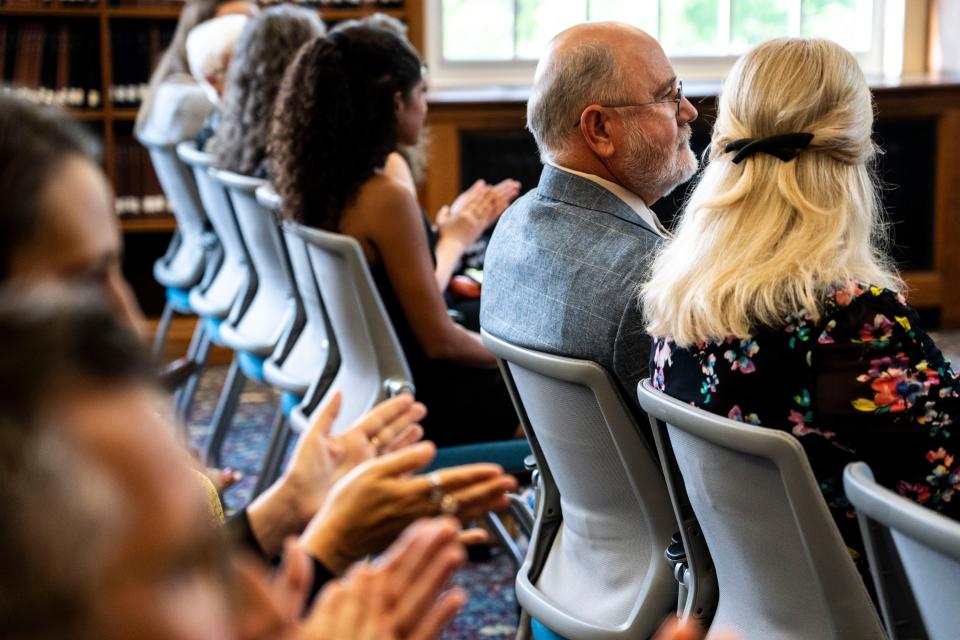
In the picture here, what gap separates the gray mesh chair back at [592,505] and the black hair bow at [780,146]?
371 millimetres

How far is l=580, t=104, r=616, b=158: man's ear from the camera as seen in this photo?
245cm

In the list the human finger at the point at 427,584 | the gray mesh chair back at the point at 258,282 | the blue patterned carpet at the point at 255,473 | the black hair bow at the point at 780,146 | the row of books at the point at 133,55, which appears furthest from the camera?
the row of books at the point at 133,55

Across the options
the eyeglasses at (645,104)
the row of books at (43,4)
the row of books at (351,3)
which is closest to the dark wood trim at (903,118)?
the row of books at (351,3)

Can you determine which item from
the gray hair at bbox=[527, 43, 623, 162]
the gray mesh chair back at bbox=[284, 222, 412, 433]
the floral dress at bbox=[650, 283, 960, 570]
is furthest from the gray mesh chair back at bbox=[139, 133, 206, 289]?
the floral dress at bbox=[650, 283, 960, 570]

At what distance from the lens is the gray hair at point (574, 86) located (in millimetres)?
2465

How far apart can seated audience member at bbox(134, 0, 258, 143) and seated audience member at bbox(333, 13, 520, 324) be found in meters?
1.52

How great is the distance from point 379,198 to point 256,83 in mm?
1138

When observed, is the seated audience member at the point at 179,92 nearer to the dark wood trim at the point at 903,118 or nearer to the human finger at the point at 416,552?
the dark wood trim at the point at 903,118

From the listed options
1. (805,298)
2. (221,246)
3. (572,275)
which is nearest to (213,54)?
(221,246)

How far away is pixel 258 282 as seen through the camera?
3.86 meters

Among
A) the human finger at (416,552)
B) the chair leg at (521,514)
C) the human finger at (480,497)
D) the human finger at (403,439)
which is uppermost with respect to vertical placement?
the human finger at (416,552)

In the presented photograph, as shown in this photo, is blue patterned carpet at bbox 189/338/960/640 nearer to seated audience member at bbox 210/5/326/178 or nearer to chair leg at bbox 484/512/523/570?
chair leg at bbox 484/512/523/570

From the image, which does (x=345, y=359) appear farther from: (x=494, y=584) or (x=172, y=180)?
(x=172, y=180)

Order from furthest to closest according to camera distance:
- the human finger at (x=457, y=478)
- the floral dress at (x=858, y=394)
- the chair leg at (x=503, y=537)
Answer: the chair leg at (x=503, y=537), the floral dress at (x=858, y=394), the human finger at (x=457, y=478)
